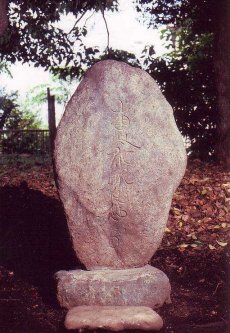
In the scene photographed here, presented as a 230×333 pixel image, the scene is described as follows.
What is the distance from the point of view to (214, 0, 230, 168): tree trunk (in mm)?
10266

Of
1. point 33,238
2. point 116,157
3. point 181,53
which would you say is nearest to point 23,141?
point 181,53

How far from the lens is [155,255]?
6.00 m

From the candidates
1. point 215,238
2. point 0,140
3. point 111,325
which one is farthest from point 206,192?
point 0,140

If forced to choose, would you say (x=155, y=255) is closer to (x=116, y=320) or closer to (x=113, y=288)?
(x=113, y=288)

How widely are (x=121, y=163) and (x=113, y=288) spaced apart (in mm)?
1070

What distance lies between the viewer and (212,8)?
430 inches

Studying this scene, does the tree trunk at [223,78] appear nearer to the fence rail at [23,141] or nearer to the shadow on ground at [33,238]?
the shadow on ground at [33,238]

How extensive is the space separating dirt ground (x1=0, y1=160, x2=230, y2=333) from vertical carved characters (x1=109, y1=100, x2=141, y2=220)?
671 millimetres

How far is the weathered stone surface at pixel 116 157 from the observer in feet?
14.5

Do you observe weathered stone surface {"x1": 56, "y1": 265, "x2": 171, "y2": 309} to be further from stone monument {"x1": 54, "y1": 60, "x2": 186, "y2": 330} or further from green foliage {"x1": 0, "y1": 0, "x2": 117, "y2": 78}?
green foliage {"x1": 0, "y1": 0, "x2": 117, "y2": 78}

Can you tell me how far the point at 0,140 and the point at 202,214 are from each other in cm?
869

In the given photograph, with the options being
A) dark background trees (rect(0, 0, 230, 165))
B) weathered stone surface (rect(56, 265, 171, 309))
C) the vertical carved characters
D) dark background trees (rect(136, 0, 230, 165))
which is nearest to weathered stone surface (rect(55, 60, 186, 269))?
the vertical carved characters

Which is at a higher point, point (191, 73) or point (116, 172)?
point (191, 73)

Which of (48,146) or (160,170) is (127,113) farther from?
(48,146)
